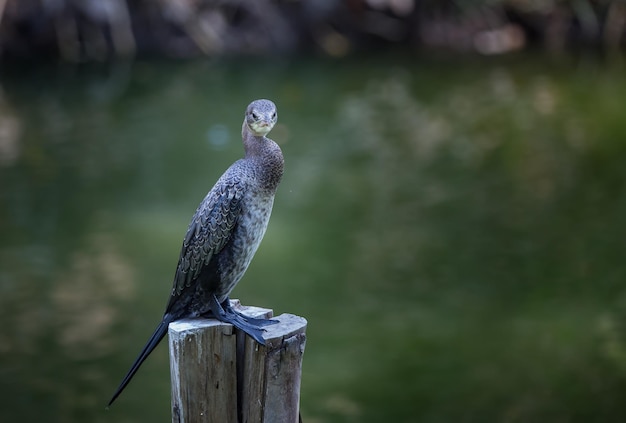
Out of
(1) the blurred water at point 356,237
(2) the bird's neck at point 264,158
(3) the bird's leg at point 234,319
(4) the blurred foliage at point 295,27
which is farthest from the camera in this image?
(4) the blurred foliage at point 295,27

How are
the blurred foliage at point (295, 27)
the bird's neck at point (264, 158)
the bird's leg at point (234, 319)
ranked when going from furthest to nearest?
the blurred foliage at point (295, 27) < the bird's neck at point (264, 158) < the bird's leg at point (234, 319)

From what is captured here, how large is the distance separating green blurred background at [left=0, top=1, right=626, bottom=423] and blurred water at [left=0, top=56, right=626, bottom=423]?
2cm

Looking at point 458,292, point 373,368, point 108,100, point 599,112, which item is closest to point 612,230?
point 458,292

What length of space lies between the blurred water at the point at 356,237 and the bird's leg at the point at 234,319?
76.2 inches

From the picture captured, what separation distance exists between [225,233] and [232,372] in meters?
0.38

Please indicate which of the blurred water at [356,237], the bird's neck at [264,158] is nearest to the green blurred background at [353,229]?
the blurred water at [356,237]

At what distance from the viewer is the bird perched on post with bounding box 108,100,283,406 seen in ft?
8.63

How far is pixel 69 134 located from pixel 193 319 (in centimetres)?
598

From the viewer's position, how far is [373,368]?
4.82 m

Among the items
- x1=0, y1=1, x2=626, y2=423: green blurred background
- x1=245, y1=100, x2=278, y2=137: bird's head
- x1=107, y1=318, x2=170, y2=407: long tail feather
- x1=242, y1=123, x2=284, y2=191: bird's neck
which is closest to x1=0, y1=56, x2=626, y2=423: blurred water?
Answer: x1=0, y1=1, x2=626, y2=423: green blurred background

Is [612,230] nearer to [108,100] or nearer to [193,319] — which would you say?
[193,319]

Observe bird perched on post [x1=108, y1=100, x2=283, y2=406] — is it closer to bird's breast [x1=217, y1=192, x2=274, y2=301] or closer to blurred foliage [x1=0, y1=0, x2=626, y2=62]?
bird's breast [x1=217, y1=192, x2=274, y2=301]

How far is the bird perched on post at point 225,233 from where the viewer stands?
2629 millimetres

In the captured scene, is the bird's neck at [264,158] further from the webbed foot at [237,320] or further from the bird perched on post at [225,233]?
the webbed foot at [237,320]
